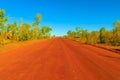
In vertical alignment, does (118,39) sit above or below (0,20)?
below

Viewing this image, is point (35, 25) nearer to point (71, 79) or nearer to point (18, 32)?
point (18, 32)

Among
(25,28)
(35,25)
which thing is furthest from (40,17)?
(25,28)

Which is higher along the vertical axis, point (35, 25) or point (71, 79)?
point (35, 25)

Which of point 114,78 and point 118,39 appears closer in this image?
point 114,78

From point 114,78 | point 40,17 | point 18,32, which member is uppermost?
point 40,17

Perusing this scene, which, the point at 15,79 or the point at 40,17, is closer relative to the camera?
the point at 15,79

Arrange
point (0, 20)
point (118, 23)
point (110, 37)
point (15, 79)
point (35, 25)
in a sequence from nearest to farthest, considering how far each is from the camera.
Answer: point (15, 79) → point (0, 20) → point (118, 23) → point (110, 37) → point (35, 25)

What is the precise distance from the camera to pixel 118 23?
39844 mm

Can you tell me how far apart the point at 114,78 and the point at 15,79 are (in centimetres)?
418

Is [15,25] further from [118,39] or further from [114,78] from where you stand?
[114,78]

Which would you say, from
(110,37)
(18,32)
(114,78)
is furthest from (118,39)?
(114,78)

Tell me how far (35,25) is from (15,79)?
6017 centimetres

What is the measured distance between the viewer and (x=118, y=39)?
40000 millimetres

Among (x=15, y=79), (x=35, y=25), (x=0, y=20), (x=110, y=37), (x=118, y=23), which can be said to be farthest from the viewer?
(x=35, y=25)
